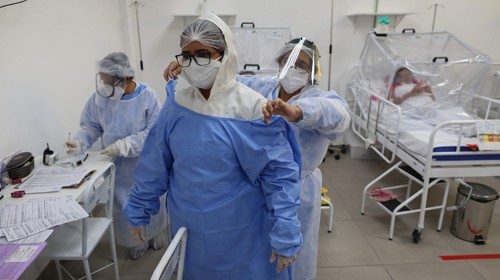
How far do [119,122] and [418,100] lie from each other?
9.10 feet

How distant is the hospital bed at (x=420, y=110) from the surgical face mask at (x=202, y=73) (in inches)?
69.4

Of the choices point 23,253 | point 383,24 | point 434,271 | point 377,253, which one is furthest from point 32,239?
point 383,24

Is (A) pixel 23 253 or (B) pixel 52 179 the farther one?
(B) pixel 52 179

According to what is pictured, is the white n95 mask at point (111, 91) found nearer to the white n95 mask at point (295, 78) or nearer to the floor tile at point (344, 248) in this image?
the white n95 mask at point (295, 78)

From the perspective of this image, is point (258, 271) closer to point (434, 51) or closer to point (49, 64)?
point (49, 64)

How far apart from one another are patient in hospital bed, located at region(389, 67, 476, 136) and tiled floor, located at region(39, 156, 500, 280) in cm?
81

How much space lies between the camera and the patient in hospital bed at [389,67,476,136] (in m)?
3.27

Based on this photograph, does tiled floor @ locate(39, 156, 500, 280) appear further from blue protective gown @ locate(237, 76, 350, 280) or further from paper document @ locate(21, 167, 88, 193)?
paper document @ locate(21, 167, 88, 193)

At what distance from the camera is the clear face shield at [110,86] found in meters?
2.21

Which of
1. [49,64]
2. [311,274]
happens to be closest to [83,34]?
[49,64]

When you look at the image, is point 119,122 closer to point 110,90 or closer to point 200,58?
point 110,90

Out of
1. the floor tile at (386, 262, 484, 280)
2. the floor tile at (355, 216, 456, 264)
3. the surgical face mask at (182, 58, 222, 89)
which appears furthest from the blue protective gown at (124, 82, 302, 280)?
the floor tile at (355, 216, 456, 264)

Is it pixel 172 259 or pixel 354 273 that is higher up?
pixel 172 259

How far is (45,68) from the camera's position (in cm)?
237
